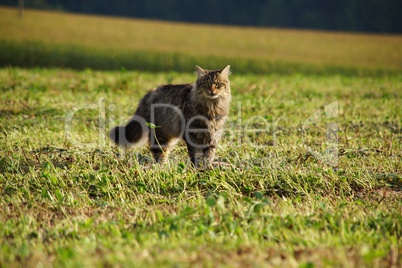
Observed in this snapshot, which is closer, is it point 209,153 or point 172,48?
point 209,153

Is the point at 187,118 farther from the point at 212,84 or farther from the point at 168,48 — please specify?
the point at 168,48

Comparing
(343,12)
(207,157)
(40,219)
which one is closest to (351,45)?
(343,12)

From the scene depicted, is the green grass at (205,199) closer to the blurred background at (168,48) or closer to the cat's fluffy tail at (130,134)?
the cat's fluffy tail at (130,134)

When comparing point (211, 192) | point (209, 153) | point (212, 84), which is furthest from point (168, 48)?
point (211, 192)

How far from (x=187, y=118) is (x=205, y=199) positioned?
1698mm

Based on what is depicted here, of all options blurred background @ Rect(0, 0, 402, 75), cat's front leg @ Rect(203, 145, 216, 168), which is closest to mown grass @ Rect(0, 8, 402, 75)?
blurred background @ Rect(0, 0, 402, 75)

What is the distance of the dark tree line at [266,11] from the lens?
5928 cm

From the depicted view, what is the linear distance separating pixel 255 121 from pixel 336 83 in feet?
26.9

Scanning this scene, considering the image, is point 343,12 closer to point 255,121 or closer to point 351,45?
point 351,45

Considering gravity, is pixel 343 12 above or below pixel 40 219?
above

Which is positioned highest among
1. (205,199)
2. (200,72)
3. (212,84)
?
(200,72)

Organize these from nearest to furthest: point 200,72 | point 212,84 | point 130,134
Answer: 1. point 212,84
2. point 200,72
3. point 130,134

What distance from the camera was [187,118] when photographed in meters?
5.61

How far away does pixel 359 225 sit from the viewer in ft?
11.5
